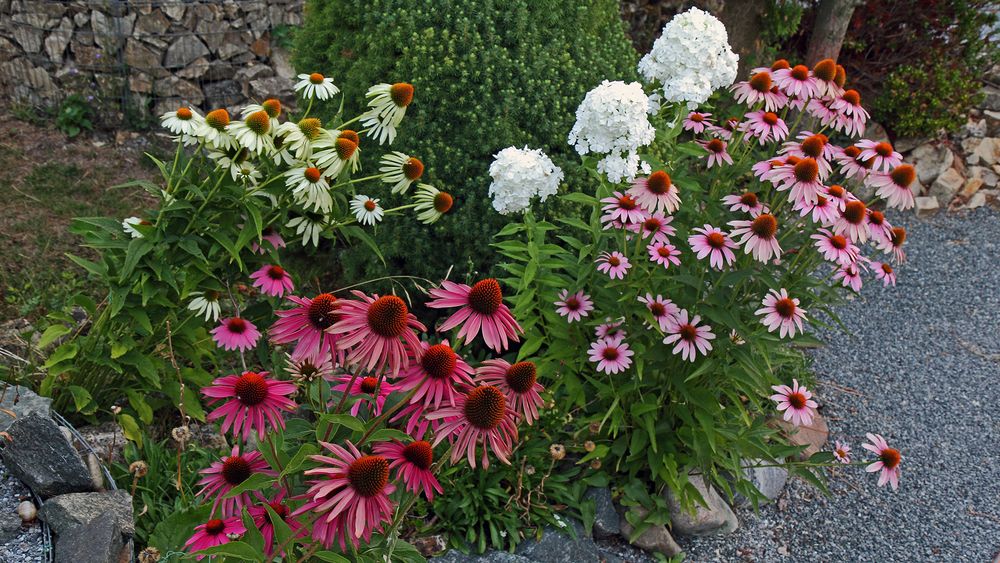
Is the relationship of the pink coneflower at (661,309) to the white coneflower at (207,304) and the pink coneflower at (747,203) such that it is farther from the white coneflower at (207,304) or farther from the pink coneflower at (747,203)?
the white coneflower at (207,304)

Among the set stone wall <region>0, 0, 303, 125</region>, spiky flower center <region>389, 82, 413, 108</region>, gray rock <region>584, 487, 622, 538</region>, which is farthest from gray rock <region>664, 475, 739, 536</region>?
stone wall <region>0, 0, 303, 125</region>

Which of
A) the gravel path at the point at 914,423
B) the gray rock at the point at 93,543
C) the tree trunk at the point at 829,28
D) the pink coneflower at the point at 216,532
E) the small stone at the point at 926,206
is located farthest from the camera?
the small stone at the point at 926,206

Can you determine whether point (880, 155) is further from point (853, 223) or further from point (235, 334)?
point (235, 334)

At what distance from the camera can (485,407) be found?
1.39 m

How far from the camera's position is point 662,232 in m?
2.42

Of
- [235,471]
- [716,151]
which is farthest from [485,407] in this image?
[716,151]

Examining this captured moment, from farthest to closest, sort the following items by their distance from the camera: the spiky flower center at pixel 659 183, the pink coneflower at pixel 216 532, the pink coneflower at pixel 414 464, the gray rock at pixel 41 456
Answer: the spiky flower center at pixel 659 183
the gray rock at pixel 41 456
the pink coneflower at pixel 216 532
the pink coneflower at pixel 414 464

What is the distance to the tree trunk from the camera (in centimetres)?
543

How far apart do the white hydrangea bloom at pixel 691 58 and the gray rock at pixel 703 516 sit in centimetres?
132

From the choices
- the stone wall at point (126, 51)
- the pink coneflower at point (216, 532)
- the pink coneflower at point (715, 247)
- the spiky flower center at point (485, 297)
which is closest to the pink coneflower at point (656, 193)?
the pink coneflower at point (715, 247)

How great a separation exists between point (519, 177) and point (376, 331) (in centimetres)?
114

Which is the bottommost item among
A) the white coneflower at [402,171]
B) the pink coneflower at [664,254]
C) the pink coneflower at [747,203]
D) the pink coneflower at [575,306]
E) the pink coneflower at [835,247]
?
the pink coneflower at [575,306]

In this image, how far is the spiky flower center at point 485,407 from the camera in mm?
1389

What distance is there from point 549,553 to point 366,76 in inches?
82.8
